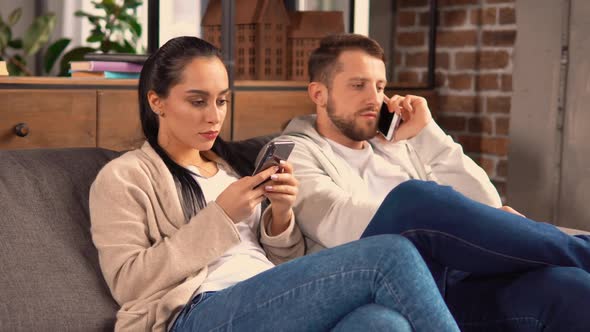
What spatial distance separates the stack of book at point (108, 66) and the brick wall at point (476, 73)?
1410 millimetres

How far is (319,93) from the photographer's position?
2.35m

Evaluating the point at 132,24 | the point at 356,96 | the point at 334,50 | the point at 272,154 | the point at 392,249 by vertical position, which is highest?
the point at 132,24

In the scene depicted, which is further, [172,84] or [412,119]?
[412,119]

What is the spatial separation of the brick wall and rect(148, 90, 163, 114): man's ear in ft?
6.08

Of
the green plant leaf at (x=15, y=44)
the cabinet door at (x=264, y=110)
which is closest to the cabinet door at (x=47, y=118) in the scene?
the cabinet door at (x=264, y=110)

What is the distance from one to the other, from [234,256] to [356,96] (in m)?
0.67

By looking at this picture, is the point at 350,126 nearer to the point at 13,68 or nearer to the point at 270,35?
the point at 270,35

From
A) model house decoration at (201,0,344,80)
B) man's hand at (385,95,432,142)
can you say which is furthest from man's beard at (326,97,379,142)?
model house decoration at (201,0,344,80)

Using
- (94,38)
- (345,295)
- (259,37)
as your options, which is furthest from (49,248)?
(94,38)

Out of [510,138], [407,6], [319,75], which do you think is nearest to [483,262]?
[319,75]

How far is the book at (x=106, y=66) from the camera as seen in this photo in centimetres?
259

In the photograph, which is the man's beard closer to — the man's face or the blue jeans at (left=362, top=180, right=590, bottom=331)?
the man's face

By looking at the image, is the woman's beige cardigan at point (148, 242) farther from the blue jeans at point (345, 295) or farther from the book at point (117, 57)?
the book at point (117, 57)

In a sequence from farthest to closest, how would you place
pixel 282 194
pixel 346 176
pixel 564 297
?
pixel 346 176 < pixel 282 194 < pixel 564 297
